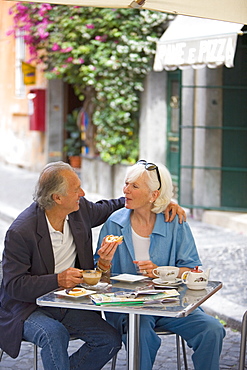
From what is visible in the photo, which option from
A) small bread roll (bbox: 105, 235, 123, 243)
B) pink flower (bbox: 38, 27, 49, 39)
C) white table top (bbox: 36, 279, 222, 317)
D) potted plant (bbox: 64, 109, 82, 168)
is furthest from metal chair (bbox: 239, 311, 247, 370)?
potted plant (bbox: 64, 109, 82, 168)

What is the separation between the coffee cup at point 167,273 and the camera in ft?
13.4

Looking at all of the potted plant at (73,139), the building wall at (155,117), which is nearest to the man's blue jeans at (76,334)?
the building wall at (155,117)

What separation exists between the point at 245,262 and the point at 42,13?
294 inches

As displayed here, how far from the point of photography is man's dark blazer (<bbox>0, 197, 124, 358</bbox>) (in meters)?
3.91

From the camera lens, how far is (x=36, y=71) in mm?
18891

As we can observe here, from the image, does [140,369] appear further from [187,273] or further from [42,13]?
[42,13]

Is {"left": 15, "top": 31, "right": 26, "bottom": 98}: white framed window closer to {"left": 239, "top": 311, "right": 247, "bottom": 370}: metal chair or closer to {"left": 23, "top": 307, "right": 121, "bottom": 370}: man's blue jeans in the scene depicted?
{"left": 23, "top": 307, "right": 121, "bottom": 370}: man's blue jeans

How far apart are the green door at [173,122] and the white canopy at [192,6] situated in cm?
803

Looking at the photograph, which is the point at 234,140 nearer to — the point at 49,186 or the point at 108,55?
the point at 108,55

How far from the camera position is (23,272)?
3.94 m

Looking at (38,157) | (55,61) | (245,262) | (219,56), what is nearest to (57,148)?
(38,157)

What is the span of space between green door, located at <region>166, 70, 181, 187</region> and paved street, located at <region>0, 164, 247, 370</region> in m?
1.57

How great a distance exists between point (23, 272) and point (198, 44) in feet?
19.9

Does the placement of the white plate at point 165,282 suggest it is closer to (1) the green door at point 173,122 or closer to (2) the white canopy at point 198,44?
(2) the white canopy at point 198,44
